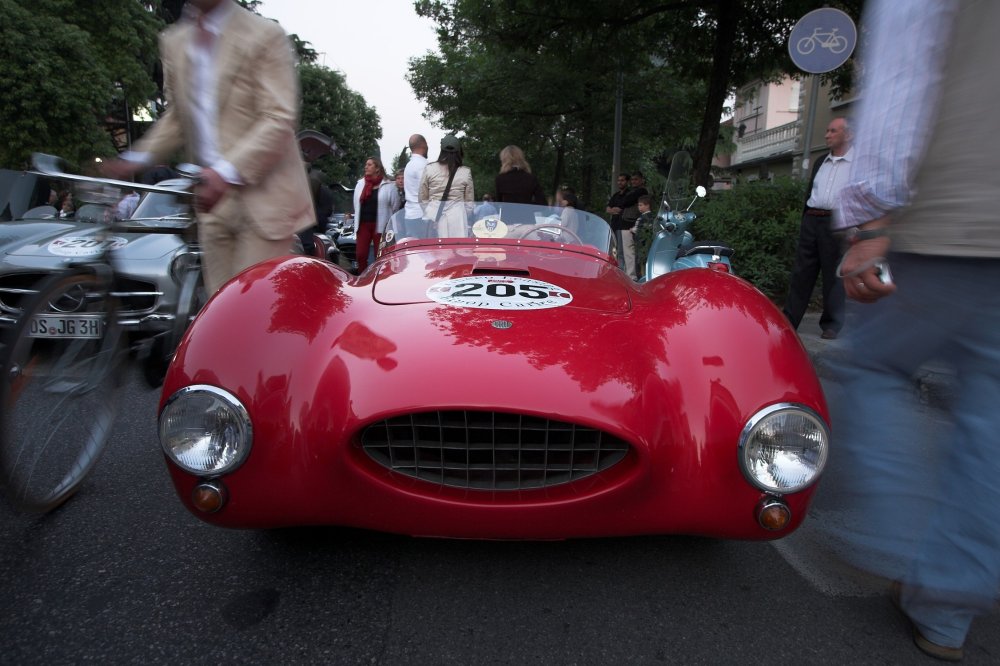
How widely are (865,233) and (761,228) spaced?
5.38m

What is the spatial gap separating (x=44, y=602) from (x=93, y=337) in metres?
0.91

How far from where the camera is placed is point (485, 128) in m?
17.3

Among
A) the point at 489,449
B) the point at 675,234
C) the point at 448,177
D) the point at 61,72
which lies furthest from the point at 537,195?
the point at 61,72

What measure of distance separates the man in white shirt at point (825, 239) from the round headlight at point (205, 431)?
14.2 ft

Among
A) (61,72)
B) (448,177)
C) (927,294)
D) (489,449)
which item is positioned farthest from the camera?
(61,72)

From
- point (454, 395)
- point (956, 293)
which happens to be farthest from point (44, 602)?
point (956, 293)

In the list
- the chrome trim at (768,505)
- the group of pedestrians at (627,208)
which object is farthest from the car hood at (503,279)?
the group of pedestrians at (627,208)

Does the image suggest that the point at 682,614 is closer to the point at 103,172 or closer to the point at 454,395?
the point at 454,395

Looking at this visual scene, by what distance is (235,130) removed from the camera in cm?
229

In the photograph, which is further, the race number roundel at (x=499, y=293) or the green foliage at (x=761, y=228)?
the green foliage at (x=761, y=228)

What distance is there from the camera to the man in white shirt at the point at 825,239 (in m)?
4.70

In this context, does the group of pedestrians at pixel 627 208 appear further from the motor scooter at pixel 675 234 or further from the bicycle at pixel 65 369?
the bicycle at pixel 65 369

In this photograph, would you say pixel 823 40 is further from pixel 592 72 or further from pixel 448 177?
pixel 592 72

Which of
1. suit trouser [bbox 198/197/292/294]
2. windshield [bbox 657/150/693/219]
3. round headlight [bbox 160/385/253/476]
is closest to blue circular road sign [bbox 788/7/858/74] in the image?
windshield [bbox 657/150/693/219]
